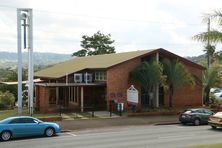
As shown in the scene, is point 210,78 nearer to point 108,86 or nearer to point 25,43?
point 108,86

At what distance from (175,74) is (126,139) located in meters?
17.4

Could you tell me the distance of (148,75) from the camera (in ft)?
126

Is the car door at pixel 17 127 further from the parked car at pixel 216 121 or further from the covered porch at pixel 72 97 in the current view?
the parked car at pixel 216 121

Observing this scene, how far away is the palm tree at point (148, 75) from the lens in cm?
3809

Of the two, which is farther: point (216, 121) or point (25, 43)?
point (25, 43)

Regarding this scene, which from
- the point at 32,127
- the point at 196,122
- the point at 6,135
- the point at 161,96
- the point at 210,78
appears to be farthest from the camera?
the point at 210,78

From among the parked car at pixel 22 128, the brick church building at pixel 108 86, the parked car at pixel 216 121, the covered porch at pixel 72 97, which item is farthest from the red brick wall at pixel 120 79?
the parked car at pixel 22 128

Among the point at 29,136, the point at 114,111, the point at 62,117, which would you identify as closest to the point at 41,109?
the point at 62,117

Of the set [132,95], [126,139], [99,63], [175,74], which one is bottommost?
[126,139]

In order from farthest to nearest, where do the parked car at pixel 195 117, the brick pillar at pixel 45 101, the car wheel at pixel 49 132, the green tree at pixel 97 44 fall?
the green tree at pixel 97 44 < the brick pillar at pixel 45 101 < the parked car at pixel 195 117 < the car wheel at pixel 49 132

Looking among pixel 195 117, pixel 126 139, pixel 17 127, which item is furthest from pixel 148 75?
pixel 17 127

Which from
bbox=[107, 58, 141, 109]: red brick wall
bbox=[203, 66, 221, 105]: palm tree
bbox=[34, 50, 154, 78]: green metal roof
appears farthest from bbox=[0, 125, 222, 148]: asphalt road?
bbox=[203, 66, 221, 105]: palm tree

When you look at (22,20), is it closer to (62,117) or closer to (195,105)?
(62,117)

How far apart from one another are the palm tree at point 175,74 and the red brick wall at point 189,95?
1832 millimetres
